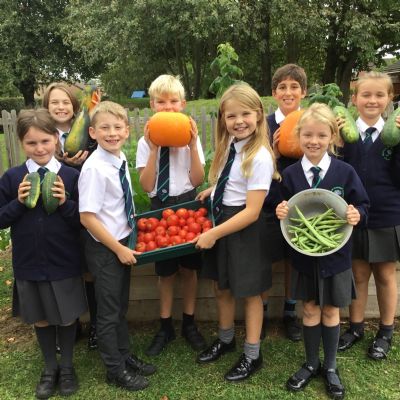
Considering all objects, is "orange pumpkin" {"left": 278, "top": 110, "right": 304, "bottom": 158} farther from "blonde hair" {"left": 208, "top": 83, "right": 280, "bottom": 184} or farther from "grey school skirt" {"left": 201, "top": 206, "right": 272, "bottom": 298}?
"grey school skirt" {"left": 201, "top": 206, "right": 272, "bottom": 298}

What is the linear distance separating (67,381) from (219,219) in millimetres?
1596

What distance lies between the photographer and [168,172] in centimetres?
330

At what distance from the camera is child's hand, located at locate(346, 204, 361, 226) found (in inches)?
105

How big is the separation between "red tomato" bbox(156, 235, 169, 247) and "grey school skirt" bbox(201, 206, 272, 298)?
41cm

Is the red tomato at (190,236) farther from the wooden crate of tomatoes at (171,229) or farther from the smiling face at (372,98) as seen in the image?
the smiling face at (372,98)

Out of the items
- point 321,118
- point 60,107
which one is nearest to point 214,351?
point 321,118

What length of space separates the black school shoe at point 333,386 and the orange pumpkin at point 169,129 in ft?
6.30

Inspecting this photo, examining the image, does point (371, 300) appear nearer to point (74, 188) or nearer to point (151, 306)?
point (151, 306)

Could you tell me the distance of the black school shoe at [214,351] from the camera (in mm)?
3434

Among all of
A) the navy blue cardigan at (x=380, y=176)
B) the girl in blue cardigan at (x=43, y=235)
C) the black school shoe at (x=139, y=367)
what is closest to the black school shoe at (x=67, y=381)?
the girl in blue cardigan at (x=43, y=235)

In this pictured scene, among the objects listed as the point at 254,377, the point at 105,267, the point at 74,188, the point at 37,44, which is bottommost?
the point at 254,377

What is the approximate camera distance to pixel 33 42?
2858 cm

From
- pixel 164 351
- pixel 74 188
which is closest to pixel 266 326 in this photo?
pixel 164 351

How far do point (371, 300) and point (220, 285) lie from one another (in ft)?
5.32
